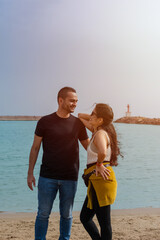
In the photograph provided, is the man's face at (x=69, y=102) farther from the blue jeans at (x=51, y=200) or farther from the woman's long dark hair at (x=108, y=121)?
the blue jeans at (x=51, y=200)

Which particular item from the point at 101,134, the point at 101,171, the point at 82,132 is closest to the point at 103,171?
the point at 101,171

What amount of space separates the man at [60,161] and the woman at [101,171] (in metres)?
0.32

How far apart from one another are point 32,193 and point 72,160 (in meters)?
9.28

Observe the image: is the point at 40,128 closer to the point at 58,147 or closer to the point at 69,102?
the point at 58,147

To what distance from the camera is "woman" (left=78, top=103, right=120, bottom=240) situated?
306 centimetres

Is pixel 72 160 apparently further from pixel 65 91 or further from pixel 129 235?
pixel 129 235

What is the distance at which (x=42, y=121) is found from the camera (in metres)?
3.52

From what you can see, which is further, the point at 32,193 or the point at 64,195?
the point at 32,193

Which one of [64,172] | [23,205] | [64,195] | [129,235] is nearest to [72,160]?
[64,172]

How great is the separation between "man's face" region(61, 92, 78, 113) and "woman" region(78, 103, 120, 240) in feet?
0.97

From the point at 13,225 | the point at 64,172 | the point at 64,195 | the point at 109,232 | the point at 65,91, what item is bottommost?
the point at 13,225

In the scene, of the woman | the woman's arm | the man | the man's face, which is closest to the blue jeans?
the man

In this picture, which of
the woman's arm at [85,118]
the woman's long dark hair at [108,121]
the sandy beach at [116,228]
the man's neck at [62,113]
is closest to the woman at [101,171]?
the woman's long dark hair at [108,121]

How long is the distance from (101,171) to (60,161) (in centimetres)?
57
